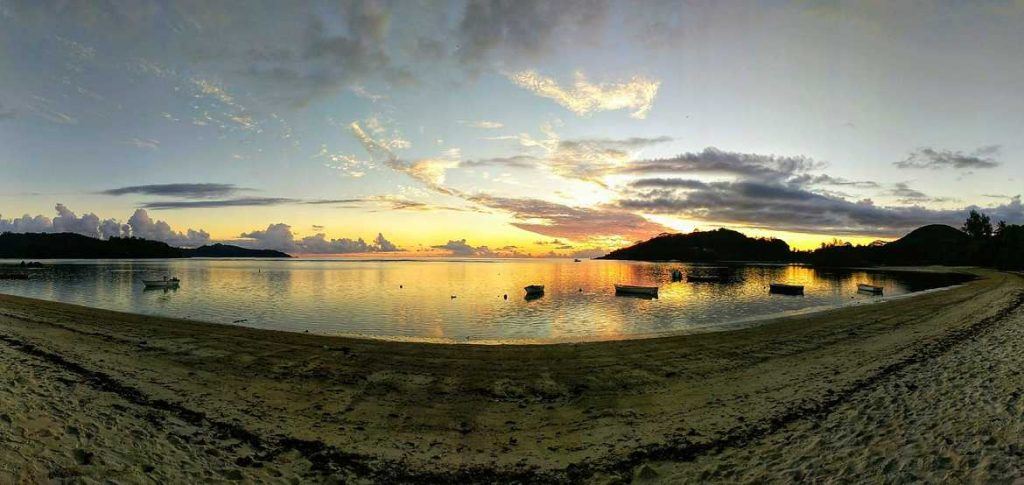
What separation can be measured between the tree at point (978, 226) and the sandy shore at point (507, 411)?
210 metres

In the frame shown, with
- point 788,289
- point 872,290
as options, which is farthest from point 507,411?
point 872,290

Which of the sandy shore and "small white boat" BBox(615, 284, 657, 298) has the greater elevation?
the sandy shore

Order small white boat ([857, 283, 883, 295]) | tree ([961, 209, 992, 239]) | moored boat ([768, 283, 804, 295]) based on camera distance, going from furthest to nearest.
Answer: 1. tree ([961, 209, 992, 239])
2. moored boat ([768, 283, 804, 295])
3. small white boat ([857, 283, 883, 295])

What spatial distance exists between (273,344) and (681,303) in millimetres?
47391

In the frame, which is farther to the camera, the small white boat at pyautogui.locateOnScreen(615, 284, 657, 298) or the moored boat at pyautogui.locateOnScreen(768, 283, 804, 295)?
the moored boat at pyautogui.locateOnScreen(768, 283, 804, 295)

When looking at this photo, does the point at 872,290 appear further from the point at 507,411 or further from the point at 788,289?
the point at 507,411

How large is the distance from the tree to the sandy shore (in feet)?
688

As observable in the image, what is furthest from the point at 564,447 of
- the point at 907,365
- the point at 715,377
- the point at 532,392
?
the point at 907,365

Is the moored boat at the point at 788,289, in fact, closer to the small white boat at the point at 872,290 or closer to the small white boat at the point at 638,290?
the small white boat at the point at 872,290

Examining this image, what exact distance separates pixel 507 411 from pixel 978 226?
23379 centimetres

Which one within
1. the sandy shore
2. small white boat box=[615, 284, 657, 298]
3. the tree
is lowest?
small white boat box=[615, 284, 657, 298]

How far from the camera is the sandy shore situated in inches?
357

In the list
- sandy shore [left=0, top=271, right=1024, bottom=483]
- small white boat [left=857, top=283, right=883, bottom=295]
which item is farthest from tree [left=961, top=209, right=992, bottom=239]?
sandy shore [left=0, top=271, right=1024, bottom=483]

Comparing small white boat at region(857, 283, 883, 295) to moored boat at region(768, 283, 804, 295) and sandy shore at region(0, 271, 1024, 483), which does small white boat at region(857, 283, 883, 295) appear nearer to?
moored boat at region(768, 283, 804, 295)
